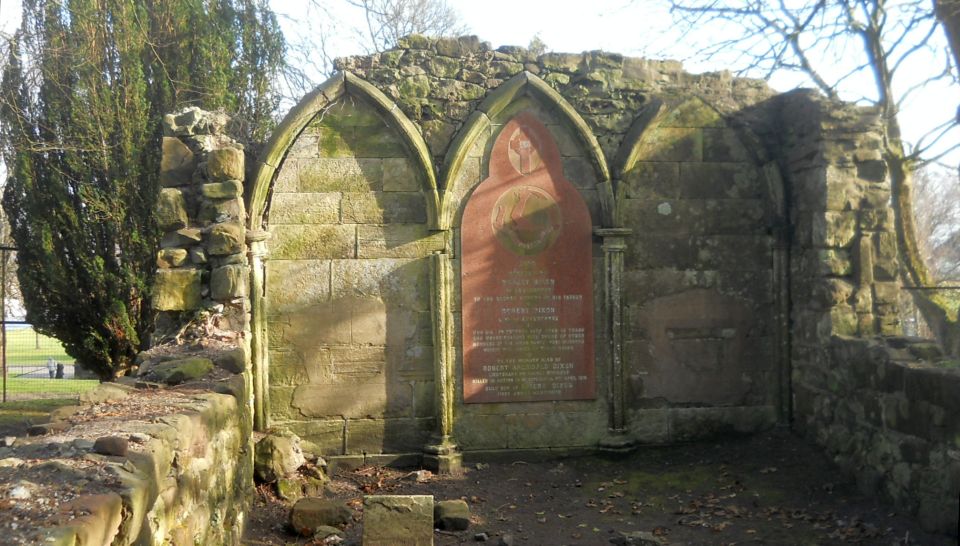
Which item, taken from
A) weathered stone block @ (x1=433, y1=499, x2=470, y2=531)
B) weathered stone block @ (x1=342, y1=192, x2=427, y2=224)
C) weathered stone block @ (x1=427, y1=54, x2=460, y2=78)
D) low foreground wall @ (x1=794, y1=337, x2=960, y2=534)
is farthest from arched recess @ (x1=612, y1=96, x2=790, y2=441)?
weathered stone block @ (x1=433, y1=499, x2=470, y2=531)

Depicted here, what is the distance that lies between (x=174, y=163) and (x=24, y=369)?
51.1 ft

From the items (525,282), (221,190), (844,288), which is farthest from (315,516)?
(844,288)

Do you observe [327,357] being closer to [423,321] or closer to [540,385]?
[423,321]

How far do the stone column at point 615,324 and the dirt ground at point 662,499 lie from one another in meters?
0.25

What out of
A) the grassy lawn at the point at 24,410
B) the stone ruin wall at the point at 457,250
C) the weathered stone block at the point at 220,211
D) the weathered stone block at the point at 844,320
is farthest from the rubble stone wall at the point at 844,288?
the grassy lawn at the point at 24,410

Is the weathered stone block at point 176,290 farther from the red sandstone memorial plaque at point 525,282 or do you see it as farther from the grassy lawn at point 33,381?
the grassy lawn at point 33,381

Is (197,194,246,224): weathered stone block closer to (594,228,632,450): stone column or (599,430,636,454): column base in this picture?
(594,228,632,450): stone column

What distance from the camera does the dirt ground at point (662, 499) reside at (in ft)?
17.0

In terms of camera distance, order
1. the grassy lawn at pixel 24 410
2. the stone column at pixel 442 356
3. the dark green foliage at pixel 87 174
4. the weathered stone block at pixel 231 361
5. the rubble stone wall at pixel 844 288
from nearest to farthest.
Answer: the weathered stone block at pixel 231 361, the rubble stone wall at pixel 844 288, the stone column at pixel 442 356, the grassy lawn at pixel 24 410, the dark green foliage at pixel 87 174

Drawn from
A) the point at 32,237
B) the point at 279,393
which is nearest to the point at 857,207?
the point at 279,393

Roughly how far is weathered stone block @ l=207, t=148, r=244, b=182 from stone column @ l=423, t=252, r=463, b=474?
5.89 feet

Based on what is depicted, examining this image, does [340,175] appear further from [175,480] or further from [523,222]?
[175,480]

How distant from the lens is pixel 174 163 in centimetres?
621

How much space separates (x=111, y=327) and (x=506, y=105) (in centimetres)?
693
